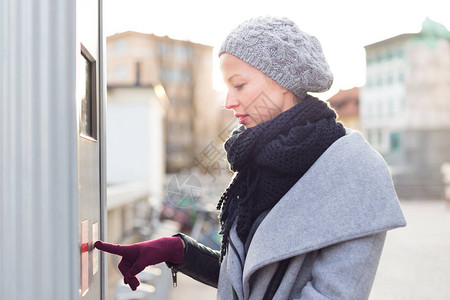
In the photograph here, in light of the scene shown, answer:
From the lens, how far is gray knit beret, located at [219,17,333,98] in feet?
2.87

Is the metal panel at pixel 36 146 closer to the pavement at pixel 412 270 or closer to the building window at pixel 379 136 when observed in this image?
the pavement at pixel 412 270

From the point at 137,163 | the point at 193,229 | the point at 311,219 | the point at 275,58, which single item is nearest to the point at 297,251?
the point at 311,219

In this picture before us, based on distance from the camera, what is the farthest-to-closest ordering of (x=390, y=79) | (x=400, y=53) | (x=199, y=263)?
1. (x=390, y=79)
2. (x=400, y=53)
3. (x=199, y=263)

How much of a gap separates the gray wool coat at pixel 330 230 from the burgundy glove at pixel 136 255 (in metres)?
0.18

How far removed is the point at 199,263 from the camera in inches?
42.1

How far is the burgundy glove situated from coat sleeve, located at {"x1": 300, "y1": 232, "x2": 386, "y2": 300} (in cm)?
32

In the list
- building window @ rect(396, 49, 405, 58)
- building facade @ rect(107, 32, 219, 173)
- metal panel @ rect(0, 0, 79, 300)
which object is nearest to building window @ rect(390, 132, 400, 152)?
building window @ rect(396, 49, 405, 58)

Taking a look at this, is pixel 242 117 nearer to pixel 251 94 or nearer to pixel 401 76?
pixel 251 94

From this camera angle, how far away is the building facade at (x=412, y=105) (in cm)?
2283

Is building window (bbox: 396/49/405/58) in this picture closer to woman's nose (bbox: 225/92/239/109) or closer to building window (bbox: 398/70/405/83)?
building window (bbox: 398/70/405/83)

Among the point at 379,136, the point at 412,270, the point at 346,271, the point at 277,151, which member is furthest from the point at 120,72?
the point at 346,271

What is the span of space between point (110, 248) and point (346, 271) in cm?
42

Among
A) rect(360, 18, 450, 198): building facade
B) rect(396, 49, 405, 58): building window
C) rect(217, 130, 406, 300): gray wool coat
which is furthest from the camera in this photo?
rect(396, 49, 405, 58): building window

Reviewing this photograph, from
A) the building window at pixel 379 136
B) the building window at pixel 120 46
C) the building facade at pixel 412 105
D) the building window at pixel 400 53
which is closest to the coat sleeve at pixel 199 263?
the building window at pixel 120 46
